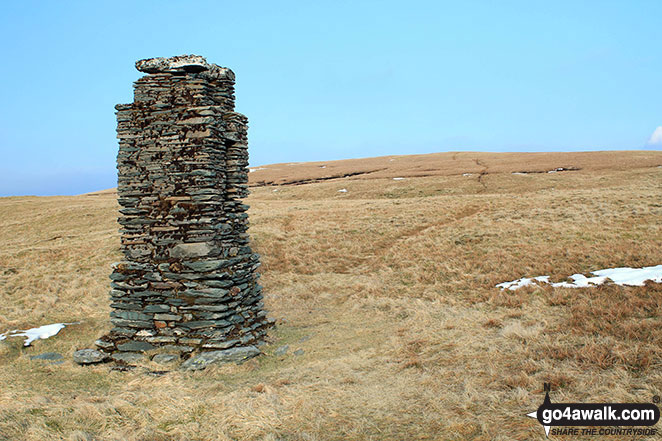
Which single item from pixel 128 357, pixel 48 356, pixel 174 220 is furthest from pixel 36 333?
pixel 174 220

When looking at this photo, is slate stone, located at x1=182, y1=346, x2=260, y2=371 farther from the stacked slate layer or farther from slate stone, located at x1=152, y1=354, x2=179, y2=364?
slate stone, located at x1=152, y1=354, x2=179, y2=364

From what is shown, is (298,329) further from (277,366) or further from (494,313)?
(494,313)

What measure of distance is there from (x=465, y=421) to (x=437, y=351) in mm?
3676

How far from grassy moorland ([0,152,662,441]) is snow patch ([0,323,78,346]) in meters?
0.32

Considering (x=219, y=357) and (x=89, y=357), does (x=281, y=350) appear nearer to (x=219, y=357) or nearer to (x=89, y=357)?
(x=219, y=357)

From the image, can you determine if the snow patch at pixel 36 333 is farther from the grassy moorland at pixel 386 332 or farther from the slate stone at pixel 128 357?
the slate stone at pixel 128 357

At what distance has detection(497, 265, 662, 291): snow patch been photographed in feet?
44.6

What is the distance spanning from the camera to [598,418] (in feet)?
22.1

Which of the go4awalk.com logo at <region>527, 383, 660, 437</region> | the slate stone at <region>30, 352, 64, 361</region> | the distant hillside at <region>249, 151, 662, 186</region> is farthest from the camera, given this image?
the distant hillside at <region>249, 151, 662, 186</region>

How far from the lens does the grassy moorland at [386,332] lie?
7.46 meters

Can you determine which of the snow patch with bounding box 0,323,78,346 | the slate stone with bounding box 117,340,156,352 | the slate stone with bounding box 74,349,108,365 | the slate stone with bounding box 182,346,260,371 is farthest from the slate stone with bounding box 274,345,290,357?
the snow patch with bounding box 0,323,78,346

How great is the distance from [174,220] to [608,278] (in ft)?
46.1

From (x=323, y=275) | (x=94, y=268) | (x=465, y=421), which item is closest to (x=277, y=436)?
(x=465, y=421)

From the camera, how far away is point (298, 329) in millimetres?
14523
